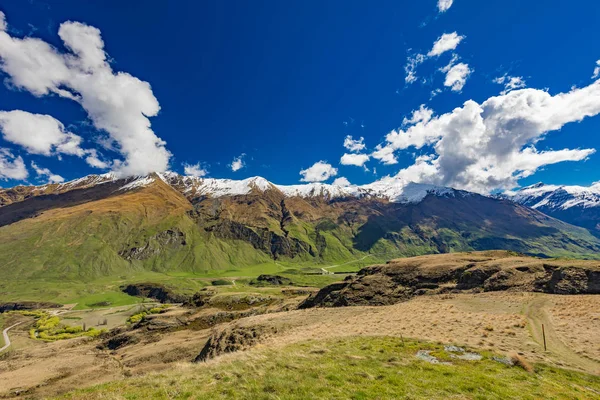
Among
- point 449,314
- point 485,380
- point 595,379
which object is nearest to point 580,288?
point 449,314

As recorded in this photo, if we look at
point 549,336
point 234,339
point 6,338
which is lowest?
point 6,338

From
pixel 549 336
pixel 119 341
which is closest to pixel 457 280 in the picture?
pixel 549 336

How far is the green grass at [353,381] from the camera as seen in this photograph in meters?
16.5

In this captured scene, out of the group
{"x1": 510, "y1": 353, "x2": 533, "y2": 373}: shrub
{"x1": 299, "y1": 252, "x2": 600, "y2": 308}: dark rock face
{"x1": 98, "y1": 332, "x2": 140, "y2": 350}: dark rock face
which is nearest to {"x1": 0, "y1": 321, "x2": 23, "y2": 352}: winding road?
{"x1": 98, "y1": 332, "x2": 140, "y2": 350}: dark rock face

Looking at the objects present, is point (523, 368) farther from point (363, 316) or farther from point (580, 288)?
point (580, 288)

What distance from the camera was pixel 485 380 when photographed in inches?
712

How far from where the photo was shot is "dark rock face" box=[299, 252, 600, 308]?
4509cm

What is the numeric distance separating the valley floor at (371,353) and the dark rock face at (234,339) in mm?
1798

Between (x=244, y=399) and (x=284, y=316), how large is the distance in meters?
38.6

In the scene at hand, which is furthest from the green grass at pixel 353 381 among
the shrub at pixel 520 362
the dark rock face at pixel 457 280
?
the dark rock face at pixel 457 280

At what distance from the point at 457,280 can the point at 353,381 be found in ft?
157

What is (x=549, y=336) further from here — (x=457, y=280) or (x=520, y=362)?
(x=457, y=280)

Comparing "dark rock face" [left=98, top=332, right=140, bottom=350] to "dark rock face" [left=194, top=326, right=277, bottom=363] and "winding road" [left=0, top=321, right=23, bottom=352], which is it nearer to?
"dark rock face" [left=194, top=326, right=277, bottom=363]

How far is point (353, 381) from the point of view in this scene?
18.2m
